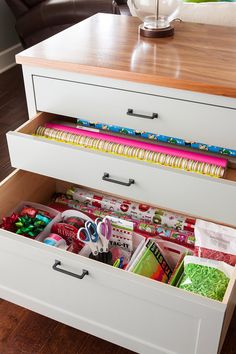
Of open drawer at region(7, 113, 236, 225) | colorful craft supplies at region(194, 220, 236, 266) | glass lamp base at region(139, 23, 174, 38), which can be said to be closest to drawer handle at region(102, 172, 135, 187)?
open drawer at region(7, 113, 236, 225)

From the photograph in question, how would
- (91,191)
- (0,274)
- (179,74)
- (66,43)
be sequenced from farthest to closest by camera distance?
(91,191)
(66,43)
(0,274)
(179,74)

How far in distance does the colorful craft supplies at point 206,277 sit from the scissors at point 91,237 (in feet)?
0.79

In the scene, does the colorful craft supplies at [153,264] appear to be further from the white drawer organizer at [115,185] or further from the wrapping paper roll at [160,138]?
the wrapping paper roll at [160,138]

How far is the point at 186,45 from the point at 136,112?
10.6 inches

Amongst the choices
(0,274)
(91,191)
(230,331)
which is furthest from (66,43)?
(230,331)

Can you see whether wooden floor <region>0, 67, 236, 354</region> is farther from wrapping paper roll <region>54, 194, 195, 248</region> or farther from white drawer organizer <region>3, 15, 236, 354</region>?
wrapping paper roll <region>54, 194, 195, 248</region>

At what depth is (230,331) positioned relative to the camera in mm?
1330

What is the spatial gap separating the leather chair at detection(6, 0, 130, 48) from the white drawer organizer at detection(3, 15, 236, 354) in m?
1.37

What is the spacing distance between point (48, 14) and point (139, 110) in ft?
5.99

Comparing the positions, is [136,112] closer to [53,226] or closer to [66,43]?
[66,43]

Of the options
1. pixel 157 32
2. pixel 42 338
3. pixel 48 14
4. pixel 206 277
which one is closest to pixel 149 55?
pixel 157 32

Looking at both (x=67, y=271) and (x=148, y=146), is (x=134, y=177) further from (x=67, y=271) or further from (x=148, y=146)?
(x=67, y=271)

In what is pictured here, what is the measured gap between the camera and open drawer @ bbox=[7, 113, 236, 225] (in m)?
1.10

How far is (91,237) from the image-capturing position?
1.18 m
